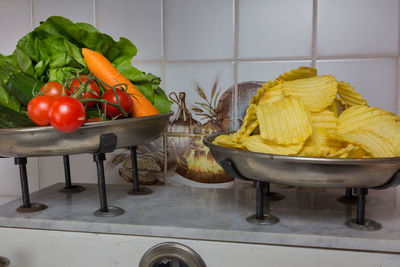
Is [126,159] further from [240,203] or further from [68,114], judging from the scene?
[68,114]

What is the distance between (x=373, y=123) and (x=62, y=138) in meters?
0.60

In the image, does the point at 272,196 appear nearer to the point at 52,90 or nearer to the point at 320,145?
the point at 320,145

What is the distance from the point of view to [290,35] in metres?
1.16

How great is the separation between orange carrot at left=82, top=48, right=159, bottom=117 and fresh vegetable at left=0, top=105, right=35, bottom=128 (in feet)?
0.68

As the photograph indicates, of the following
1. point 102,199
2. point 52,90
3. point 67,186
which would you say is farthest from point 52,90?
point 67,186

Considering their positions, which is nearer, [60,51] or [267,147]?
[267,147]

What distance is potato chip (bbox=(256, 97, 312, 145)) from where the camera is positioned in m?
0.71

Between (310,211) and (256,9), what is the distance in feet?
2.04

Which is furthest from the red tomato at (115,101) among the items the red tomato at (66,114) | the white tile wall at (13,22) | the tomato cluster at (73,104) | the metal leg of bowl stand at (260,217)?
the white tile wall at (13,22)

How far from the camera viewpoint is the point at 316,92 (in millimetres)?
A: 783

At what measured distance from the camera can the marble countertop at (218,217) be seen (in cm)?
76

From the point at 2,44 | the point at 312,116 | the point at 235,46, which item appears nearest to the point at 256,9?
the point at 235,46

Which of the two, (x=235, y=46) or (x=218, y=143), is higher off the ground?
(x=235, y=46)

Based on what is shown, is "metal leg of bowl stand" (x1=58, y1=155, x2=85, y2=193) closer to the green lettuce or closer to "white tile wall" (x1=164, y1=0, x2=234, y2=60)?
the green lettuce
